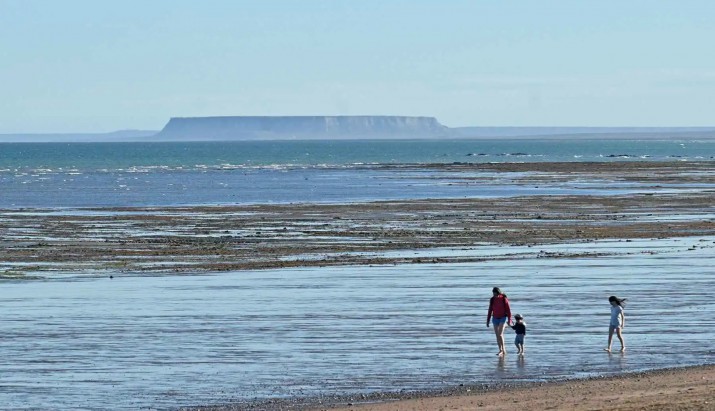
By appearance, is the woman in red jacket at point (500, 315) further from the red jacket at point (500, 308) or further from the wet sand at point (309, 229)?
the wet sand at point (309, 229)

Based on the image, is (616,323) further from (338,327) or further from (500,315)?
(338,327)

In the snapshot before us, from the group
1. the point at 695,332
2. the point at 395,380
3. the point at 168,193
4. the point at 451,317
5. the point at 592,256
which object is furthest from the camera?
the point at 168,193

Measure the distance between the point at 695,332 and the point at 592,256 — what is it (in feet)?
44.8

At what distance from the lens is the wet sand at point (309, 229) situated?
36.1m

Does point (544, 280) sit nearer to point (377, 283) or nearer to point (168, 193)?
point (377, 283)

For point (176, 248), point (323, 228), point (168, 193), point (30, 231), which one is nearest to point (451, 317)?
point (176, 248)

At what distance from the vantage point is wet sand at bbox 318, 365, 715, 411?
1549cm

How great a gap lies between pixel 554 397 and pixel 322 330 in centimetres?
741

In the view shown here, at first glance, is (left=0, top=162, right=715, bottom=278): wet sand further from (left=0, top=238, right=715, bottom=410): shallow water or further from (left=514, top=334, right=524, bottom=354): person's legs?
(left=514, top=334, right=524, bottom=354): person's legs

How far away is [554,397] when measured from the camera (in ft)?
54.5

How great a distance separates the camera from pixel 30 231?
46875mm

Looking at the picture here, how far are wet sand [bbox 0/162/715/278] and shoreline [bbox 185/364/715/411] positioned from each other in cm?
1641

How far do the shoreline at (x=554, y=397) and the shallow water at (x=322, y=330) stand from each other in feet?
1.78

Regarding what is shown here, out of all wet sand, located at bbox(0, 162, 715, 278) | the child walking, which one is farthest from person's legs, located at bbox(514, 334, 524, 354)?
wet sand, located at bbox(0, 162, 715, 278)
